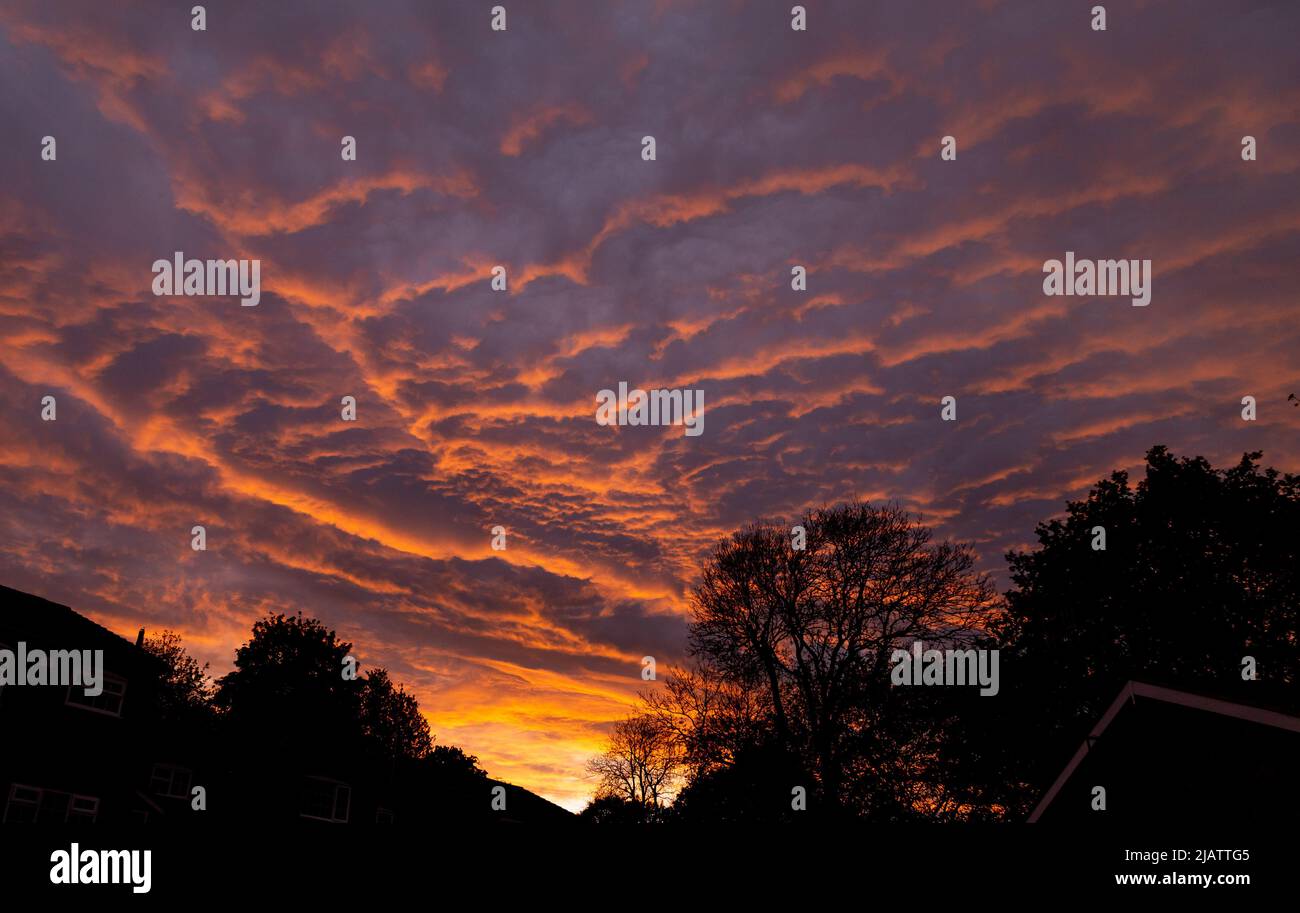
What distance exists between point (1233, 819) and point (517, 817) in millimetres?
51683

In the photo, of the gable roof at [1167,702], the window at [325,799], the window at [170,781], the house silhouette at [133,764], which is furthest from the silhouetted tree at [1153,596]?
the window at [170,781]

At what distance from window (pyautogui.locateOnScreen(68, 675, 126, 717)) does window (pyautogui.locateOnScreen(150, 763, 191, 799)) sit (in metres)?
7.61

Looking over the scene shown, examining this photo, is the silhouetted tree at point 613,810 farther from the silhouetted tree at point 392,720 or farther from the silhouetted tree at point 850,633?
the silhouetted tree at point 850,633

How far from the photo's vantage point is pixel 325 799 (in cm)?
3881

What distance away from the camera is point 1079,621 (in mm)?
26828

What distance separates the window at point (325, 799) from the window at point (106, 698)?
12.1m

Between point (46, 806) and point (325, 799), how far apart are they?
48.0ft

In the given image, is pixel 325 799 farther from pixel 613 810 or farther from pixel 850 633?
pixel 613 810

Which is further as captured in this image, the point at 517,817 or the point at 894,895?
the point at 517,817

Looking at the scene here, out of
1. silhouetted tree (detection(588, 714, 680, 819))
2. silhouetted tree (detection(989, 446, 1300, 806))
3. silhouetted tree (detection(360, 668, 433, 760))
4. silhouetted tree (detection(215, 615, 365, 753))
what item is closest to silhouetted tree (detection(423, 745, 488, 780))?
silhouetted tree (detection(360, 668, 433, 760))

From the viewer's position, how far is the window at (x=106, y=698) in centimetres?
2705

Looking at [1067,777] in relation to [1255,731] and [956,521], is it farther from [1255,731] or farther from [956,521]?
[956,521]

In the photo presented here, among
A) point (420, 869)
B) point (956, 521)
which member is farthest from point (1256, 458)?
point (420, 869)

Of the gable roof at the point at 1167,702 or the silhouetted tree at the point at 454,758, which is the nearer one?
the gable roof at the point at 1167,702
